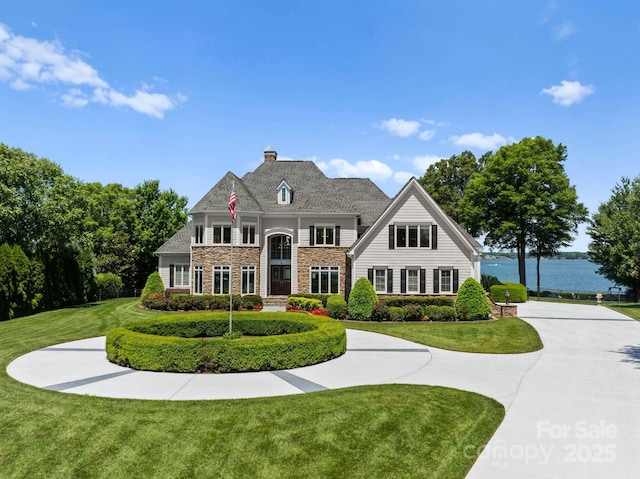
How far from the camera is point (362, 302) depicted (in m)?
25.1

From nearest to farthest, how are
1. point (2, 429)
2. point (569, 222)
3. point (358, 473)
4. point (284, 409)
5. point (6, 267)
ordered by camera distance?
point (358, 473)
point (2, 429)
point (284, 409)
point (6, 267)
point (569, 222)

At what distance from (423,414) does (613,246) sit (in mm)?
38456

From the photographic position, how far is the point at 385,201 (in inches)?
1458

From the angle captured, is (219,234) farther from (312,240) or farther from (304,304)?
(304,304)

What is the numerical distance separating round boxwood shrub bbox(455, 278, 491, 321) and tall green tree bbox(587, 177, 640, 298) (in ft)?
60.6

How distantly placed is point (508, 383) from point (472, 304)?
44.9 ft

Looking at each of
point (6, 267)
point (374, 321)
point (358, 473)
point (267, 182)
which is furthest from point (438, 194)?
point (358, 473)

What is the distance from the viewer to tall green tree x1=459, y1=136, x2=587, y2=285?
41031mm

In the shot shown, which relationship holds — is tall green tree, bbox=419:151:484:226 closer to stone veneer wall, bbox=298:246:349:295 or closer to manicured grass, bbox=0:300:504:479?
stone veneer wall, bbox=298:246:349:295

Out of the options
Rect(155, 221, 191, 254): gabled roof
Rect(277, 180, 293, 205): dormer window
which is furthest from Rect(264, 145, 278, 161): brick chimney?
Rect(155, 221, 191, 254): gabled roof

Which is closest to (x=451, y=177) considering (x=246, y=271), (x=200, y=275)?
(x=246, y=271)

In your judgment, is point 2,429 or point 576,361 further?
point 576,361

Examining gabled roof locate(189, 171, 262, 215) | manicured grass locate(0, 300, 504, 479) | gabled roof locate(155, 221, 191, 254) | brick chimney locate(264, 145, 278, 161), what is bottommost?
manicured grass locate(0, 300, 504, 479)

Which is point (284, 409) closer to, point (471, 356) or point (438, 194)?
point (471, 356)
